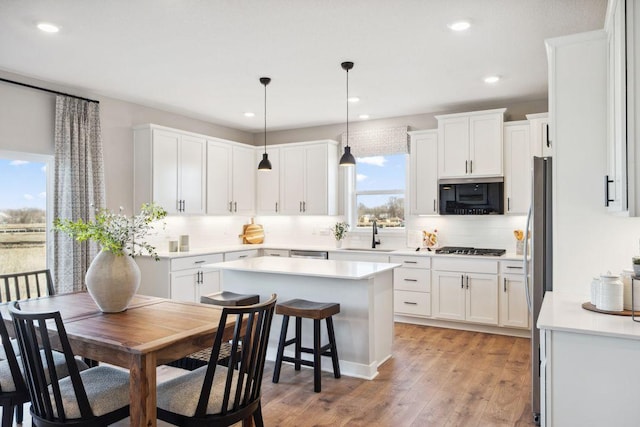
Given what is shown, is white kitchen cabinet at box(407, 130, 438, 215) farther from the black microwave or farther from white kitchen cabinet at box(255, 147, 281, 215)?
white kitchen cabinet at box(255, 147, 281, 215)

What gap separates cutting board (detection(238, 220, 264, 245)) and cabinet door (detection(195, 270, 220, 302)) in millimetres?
1187

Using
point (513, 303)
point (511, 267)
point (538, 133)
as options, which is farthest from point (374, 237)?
point (538, 133)

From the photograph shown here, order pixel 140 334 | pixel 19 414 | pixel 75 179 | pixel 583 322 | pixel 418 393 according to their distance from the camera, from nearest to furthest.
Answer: pixel 583 322
pixel 140 334
pixel 19 414
pixel 418 393
pixel 75 179

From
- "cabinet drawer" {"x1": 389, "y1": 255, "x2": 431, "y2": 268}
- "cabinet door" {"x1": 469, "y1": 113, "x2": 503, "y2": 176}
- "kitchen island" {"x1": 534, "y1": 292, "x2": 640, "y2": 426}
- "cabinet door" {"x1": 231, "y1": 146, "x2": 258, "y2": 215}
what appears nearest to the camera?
"kitchen island" {"x1": 534, "y1": 292, "x2": 640, "y2": 426}

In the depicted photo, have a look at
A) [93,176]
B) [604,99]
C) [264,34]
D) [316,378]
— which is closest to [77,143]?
[93,176]

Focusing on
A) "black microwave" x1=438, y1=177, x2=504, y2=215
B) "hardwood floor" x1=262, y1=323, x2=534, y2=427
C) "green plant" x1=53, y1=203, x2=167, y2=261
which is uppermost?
"black microwave" x1=438, y1=177, x2=504, y2=215

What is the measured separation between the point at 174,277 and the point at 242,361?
3.09 meters

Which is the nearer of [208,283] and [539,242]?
[539,242]

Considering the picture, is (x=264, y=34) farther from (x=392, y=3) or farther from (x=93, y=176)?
(x=93, y=176)

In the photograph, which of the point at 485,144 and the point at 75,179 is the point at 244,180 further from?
the point at 485,144

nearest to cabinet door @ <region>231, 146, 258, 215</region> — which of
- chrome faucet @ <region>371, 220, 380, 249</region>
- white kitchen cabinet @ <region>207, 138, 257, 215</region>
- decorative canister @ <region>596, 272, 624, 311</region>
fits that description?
white kitchen cabinet @ <region>207, 138, 257, 215</region>

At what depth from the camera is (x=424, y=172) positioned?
5551mm

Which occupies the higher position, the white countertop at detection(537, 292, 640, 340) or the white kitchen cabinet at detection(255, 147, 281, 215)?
the white kitchen cabinet at detection(255, 147, 281, 215)

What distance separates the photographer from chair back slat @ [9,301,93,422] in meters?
1.89
